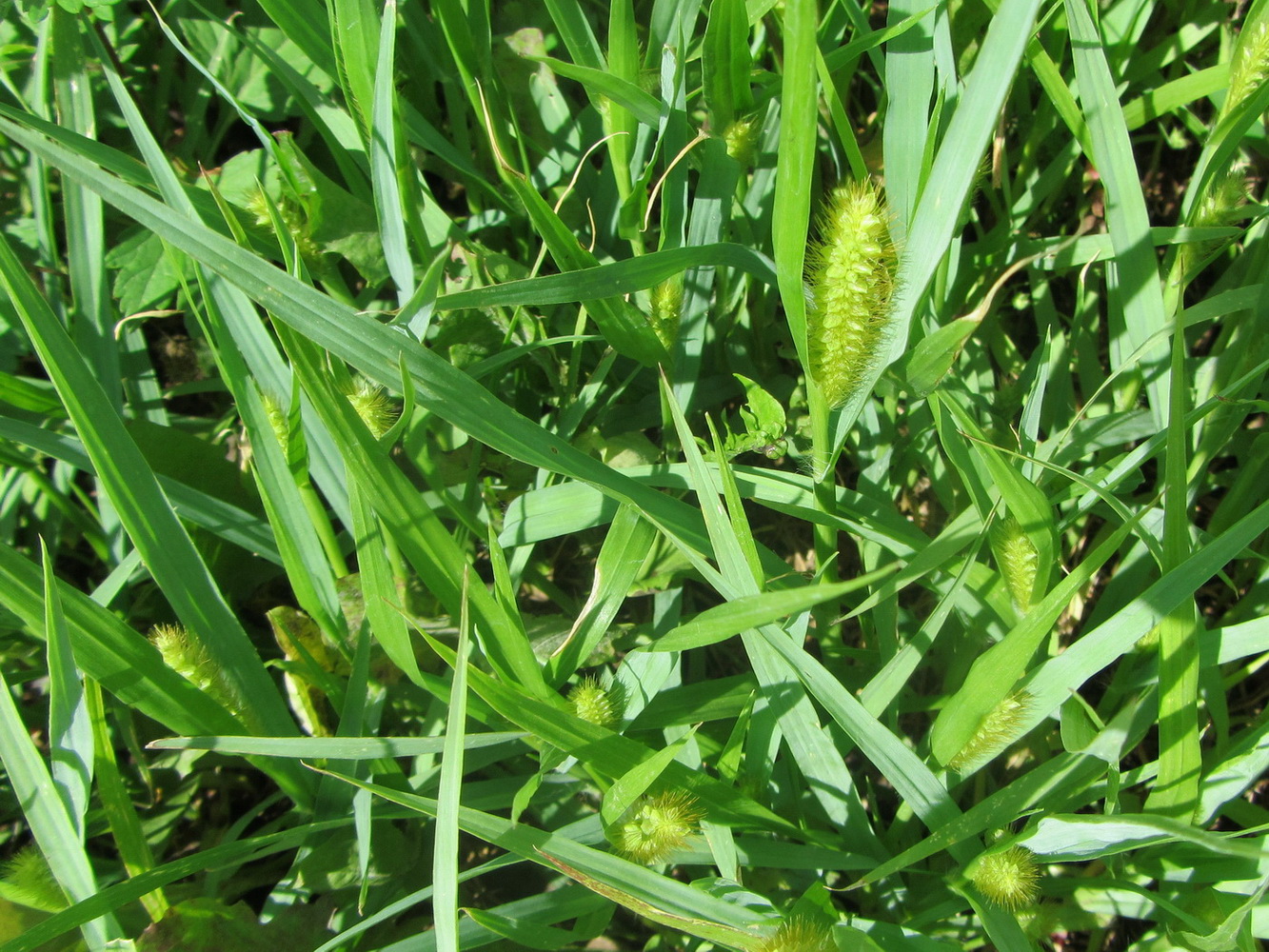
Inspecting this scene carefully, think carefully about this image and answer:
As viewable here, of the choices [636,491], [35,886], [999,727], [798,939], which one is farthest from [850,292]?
[35,886]

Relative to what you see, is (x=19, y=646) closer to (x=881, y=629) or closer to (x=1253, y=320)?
(x=881, y=629)

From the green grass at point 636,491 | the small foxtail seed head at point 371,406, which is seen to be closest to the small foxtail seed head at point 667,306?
the green grass at point 636,491

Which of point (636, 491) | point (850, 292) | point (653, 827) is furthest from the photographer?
point (636, 491)

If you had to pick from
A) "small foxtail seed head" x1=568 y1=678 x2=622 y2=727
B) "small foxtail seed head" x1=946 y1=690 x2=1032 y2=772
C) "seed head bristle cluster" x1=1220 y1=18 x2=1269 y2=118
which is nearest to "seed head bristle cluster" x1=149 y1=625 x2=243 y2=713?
"small foxtail seed head" x1=568 y1=678 x2=622 y2=727

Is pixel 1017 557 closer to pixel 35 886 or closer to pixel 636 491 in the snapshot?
pixel 636 491

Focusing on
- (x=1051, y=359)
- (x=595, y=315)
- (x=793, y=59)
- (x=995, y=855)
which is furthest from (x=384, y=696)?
(x=1051, y=359)

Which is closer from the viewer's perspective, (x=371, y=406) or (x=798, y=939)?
(x=798, y=939)

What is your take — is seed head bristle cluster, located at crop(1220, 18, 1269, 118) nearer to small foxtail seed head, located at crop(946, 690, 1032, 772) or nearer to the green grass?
the green grass

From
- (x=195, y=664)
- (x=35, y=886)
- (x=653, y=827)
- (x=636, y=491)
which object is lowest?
(x=35, y=886)
